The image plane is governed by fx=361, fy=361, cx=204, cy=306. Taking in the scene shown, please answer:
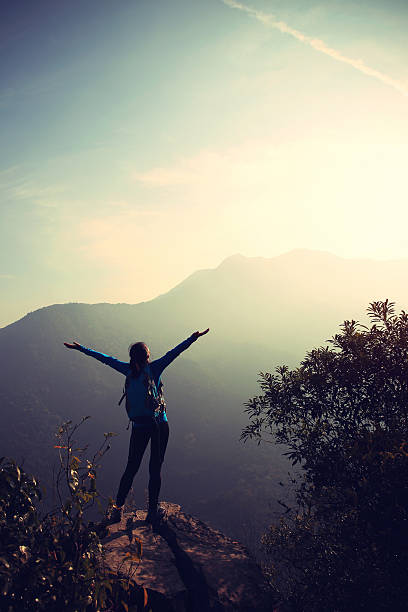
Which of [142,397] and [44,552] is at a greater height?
[142,397]

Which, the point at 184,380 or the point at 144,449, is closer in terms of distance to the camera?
the point at 144,449

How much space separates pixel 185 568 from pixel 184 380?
337 feet

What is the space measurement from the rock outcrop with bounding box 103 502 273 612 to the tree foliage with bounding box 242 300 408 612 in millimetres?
990

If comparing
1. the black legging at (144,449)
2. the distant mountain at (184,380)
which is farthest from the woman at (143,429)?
the distant mountain at (184,380)

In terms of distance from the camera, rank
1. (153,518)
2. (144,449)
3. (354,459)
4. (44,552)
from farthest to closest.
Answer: (153,518) → (144,449) → (354,459) → (44,552)

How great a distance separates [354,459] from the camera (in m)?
5.32

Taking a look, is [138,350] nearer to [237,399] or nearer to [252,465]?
[252,465]

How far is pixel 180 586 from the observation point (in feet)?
16.4

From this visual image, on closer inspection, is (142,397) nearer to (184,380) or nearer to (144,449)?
(144,449)

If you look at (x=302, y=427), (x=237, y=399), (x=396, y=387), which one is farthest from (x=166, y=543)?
(x=237, y=399)

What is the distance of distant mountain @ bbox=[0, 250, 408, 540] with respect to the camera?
212 feet

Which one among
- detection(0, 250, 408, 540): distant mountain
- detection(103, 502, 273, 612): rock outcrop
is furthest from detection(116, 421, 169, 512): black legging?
detection(0, 250, 408, 540): distant mountain

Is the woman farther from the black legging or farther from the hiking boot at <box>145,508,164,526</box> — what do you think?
the hiking boot at <box>145,508,164,526</box>

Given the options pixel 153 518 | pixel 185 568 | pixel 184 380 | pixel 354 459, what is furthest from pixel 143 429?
pixel 184 380
